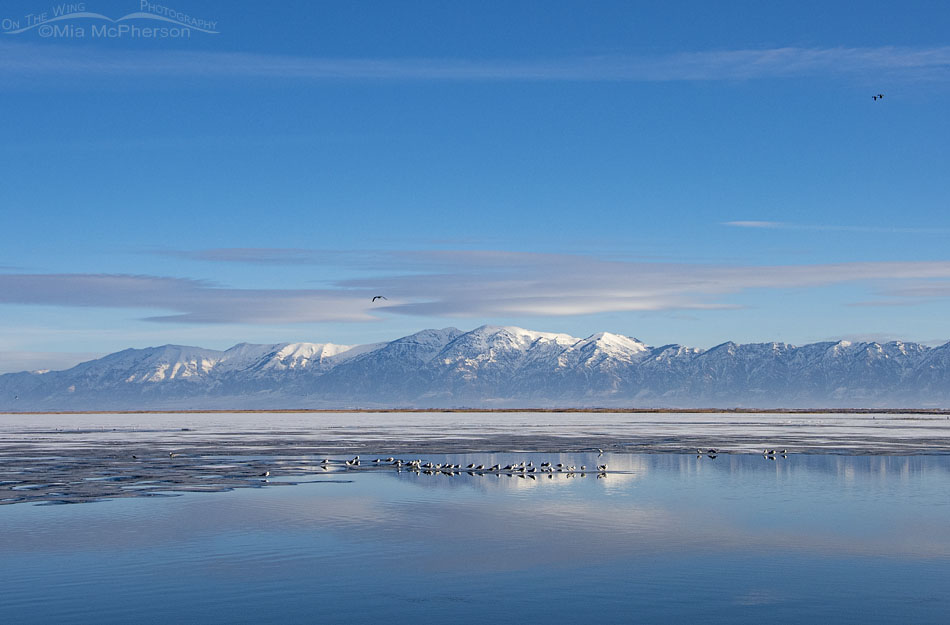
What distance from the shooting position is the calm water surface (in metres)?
20.1

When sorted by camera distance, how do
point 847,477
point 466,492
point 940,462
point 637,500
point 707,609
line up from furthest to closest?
point 940,462, point 847,477, point 466,492, point 637,500, point 707,609

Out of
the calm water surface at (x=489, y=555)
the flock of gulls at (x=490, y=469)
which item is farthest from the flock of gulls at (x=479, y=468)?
the calm water surface at (x=489, y=555)

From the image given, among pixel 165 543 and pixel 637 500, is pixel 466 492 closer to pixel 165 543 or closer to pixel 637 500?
pixel 637 500

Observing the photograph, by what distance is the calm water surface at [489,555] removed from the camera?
66.0 feet

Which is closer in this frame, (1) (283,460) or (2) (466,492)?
(2) (466,492)

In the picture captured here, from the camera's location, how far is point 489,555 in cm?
2595

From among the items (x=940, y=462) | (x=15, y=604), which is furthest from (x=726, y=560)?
(x=940, y=462)

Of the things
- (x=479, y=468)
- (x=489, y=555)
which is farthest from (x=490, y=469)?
(x=489, y=555)

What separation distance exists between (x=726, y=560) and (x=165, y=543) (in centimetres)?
1445

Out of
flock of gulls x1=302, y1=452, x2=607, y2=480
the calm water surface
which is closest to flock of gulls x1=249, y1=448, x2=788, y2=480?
flock of gulls x1=302, y1=452, x2=607, y2=480

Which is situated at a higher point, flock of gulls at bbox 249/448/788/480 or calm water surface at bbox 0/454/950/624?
flock of gulls at bbox 249/448/788/480

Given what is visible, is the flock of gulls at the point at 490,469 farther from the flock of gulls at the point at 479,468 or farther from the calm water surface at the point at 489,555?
the calm water surface at the point at 489,555

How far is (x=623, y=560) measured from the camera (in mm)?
24828

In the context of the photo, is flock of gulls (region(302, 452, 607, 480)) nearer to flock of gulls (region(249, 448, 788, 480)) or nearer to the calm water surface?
flock of gulls (region(249, 448, 788, 480))
